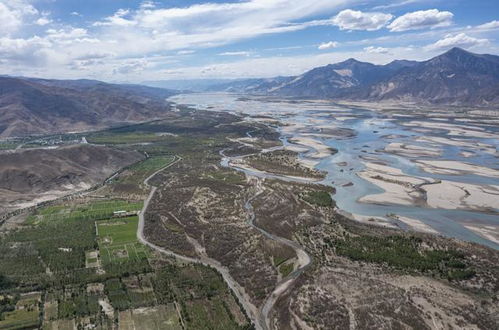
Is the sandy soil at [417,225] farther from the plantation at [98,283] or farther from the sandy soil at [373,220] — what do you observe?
the plantation at [98,283]

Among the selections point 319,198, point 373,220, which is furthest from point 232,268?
point 319,198

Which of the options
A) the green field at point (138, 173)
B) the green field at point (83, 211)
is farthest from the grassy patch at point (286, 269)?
the green field at point (138, 173)

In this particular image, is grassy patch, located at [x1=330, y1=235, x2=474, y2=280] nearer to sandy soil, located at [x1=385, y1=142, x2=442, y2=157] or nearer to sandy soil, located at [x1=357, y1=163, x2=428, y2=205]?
Result: sandy soil, located at [x1=357, y1=163, x2=428, y2=205]

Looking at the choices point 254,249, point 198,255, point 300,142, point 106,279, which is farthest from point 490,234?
point 300,142

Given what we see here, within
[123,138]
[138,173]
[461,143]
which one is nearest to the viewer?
[138,173]

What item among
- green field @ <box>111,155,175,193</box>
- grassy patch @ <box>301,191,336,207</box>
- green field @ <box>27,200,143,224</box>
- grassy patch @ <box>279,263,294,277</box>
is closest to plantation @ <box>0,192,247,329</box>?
green field @ <box>27,200,143,224</box>

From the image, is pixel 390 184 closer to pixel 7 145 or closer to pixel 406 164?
pixel 406 164

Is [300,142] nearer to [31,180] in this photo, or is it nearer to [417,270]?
[31,180]

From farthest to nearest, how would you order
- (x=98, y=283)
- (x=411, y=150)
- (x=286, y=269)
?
(x=411, y=150) < (x=286, y=269) < (x=98, y=283)

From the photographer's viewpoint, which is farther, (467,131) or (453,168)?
(467,131)

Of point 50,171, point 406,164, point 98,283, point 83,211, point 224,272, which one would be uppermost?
point 406,164

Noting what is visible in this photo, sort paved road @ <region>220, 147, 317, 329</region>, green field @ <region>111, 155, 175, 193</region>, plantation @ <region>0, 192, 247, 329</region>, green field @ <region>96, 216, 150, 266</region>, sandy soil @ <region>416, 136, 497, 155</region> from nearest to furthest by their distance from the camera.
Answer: plantation @ <region>0, 192, 247, 329</region> < paved road @ <region>220, 147, 317, 329</region> < green field @ <region>96, 216, 150, 266</region> < green field @ <region>111, 155, 175, 193</region> < sandy soil @ <region>416, 136, 497, 155</region>
